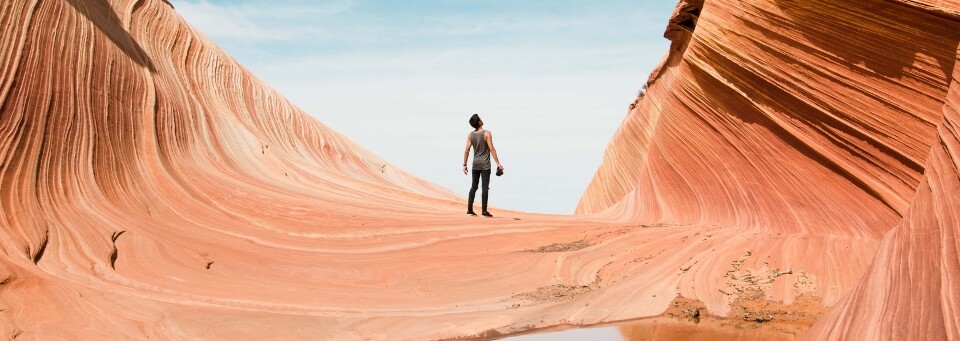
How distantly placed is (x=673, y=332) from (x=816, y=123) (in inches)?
166

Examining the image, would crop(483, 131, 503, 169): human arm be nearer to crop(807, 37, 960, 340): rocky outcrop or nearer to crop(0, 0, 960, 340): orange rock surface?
crop(0, 0, 960, 340): orange rock surface

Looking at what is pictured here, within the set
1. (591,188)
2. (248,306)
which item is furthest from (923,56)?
(591,188)

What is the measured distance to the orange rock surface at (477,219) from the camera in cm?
496

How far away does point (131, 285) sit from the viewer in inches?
220

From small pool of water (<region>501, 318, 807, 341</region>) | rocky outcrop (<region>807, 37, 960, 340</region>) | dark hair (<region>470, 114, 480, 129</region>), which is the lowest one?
small pool of water (<region>501, 318, 807, 341</region>)

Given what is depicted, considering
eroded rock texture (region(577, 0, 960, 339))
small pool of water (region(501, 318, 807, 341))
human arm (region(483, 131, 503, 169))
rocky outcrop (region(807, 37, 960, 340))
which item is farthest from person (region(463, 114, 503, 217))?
rocky outcrop (region(807, 37, 960, 340))

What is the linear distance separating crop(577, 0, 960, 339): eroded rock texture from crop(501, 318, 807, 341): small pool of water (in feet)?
1.89

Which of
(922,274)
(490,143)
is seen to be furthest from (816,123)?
(922,274)

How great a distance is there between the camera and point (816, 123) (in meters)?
8.60

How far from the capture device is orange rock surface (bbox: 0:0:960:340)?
4.96 m

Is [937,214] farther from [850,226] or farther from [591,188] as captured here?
[591,188]

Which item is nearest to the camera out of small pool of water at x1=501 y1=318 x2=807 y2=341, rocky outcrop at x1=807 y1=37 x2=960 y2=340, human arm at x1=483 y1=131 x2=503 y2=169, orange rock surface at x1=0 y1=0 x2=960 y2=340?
rocky outcrop at x1=807 y1=37 x2=960 y2=340

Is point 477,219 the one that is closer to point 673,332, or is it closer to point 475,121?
point 475,121

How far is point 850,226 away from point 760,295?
253cm
